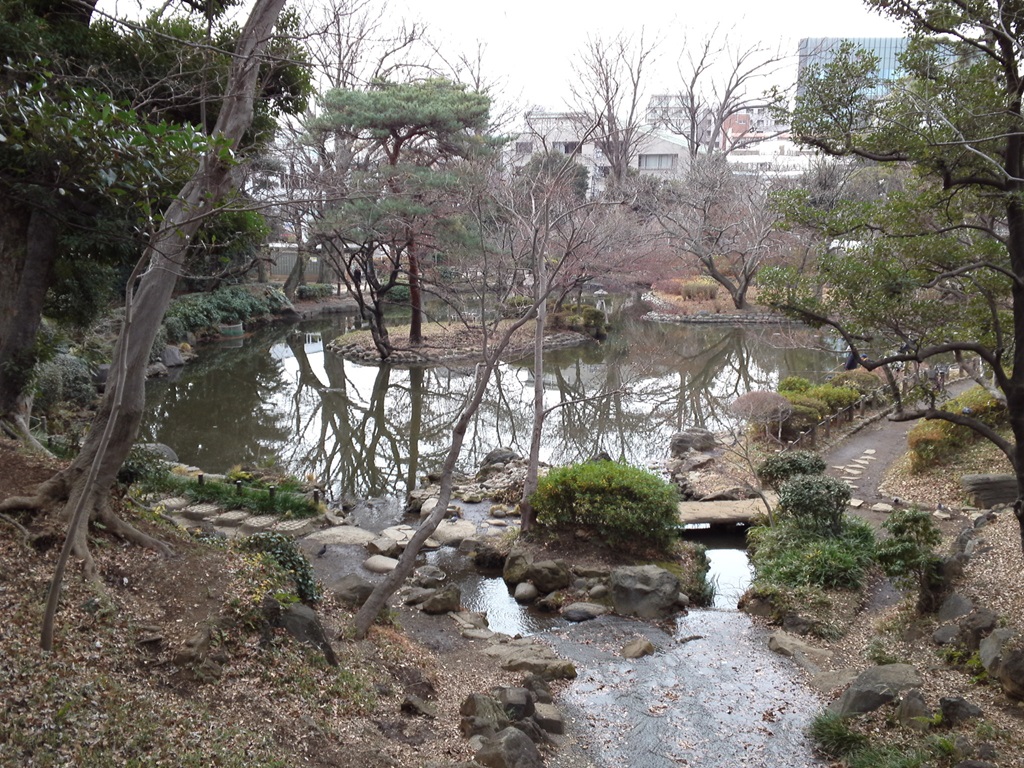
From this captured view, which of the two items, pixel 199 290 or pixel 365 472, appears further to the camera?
pixel 199 290

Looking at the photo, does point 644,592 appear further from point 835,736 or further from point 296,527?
point 296,527

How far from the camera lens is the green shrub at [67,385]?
41.1 feet

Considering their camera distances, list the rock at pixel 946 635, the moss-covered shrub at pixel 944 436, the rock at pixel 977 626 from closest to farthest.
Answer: the rock at pixel 977 626, the rock at pixel 946 635, the moss-covered shrub at pixel 944 436

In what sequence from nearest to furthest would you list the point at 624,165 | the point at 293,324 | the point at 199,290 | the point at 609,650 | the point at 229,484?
the point at 609,650 → the point at 229,484 → the point at 199,290 → the point at 293,324 → the point at 624,165

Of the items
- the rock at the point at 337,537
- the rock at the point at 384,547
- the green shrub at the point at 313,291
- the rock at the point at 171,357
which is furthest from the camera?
the green shrub at the point at 313,291

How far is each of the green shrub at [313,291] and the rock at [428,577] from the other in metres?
26.2

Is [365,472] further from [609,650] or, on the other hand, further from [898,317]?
[898,317]

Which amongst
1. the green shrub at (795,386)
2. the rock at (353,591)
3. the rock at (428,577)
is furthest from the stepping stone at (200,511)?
the green shrub at (795,386)

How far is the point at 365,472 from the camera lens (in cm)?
1373

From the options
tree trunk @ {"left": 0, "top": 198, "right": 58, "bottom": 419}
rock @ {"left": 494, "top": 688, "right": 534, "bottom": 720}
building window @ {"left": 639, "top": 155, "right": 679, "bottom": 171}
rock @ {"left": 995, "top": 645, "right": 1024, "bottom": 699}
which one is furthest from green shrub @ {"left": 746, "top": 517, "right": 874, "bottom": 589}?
building window @ {"left": 639, "top": 155, "right": 679, "bottom": 171}

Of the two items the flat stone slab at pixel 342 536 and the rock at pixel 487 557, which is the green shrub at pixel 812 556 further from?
the flat stone slab at pixel 342 536

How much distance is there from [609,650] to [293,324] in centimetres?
2586

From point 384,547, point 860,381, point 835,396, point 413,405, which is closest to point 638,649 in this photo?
point 384,547

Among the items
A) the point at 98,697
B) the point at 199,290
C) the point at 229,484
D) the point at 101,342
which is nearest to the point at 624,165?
the point at 199,290
